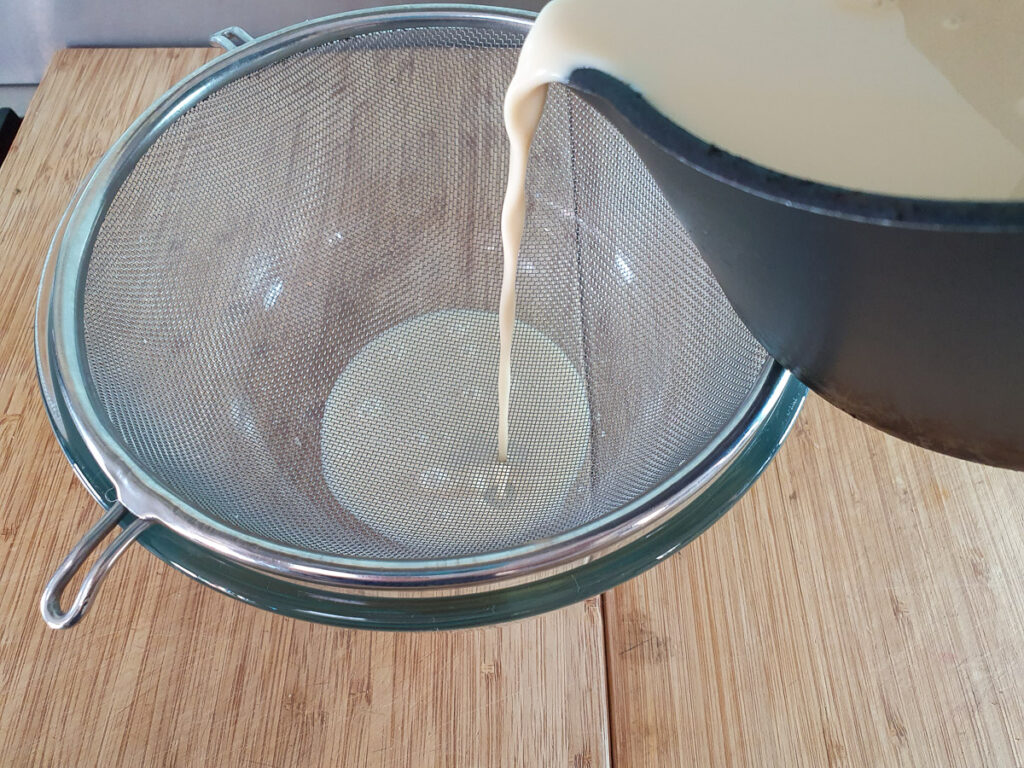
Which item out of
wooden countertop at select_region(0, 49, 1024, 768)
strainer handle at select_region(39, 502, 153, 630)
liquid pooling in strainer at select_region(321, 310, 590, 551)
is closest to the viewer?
strainer handle at select_region(39, 502, 153, 630)

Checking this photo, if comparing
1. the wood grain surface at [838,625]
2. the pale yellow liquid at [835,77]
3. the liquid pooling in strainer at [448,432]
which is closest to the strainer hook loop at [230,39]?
the liquid pooling in strainer at [448,432]

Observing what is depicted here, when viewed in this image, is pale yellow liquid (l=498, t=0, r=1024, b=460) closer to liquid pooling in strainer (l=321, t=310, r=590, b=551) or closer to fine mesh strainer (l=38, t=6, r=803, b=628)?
fine mesh strainer (l=38, t=6, r=803, b=628)

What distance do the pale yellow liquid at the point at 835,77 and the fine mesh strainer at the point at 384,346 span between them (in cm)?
21

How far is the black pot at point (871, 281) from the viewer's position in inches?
11.7

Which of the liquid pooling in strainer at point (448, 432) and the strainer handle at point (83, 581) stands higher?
the strainer handle at point (83, 581)

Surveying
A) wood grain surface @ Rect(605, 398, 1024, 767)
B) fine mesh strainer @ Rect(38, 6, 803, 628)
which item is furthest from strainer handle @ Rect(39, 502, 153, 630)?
wood grain surface @ Rect(605, 398, 1024, 767)

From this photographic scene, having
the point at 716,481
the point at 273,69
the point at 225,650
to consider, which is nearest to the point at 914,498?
the point at 716,481

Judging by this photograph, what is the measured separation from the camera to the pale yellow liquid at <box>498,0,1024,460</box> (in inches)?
13.9

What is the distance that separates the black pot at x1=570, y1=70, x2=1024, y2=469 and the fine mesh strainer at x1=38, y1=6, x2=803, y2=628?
0.64ft

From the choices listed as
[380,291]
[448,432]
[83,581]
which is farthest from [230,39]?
[83,581]

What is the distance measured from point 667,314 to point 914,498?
0.28m

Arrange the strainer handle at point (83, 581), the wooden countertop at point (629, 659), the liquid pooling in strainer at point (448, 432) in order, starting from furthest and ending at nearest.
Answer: the liquid pooling in strainer at point (448, 432) < the wooden countertop at point (629, 659) < the strainer handle at point (83, 581)

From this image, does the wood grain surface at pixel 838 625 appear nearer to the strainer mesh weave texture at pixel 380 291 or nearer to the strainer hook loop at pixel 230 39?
the strainer mesh weave texture at pixel 380 291

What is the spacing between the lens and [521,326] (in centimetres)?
95
